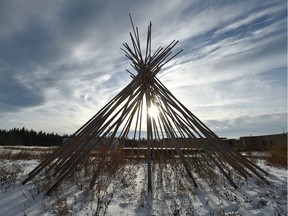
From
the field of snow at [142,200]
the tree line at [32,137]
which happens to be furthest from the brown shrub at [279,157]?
the tree line at [32,137]

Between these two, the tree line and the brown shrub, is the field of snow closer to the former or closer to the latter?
the brown shrub

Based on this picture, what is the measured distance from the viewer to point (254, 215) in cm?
251

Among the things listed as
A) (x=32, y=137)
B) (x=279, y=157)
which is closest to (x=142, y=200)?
(x=279, y=157)

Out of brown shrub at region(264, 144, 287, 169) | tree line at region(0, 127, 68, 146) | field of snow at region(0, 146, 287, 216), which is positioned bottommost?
field of snow at region(0, 146, 287, 216)

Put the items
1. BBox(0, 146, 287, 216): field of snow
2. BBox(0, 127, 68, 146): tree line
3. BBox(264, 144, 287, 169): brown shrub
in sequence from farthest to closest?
1. BBox(0, 127, 68, 146): tree line
2. BBox(264, 144, 287, 169): brown shrub
3. BBox(0, 146, 287, 216): field of snow

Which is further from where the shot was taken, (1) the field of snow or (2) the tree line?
(2) the tree line

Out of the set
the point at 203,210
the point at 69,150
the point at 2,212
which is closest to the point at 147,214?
the point at 203,210

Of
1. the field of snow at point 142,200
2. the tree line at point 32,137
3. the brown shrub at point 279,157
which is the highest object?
the tree line at point 32,137

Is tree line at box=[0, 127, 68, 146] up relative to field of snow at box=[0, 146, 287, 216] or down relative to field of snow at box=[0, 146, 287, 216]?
up

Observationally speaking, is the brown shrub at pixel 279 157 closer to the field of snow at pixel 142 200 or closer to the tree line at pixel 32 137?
the field of snow at pixel 142 200

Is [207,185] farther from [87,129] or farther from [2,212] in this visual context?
[2,212]

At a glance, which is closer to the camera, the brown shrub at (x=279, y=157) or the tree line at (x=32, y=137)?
the brown shrub at (x=279, y=157)

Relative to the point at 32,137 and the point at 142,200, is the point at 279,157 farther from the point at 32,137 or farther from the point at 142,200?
the point at 32,137

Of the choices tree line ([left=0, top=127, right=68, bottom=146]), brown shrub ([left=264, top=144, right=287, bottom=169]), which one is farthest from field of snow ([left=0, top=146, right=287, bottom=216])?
tree line ([left=0, top=127, right=68, bottom=146])
